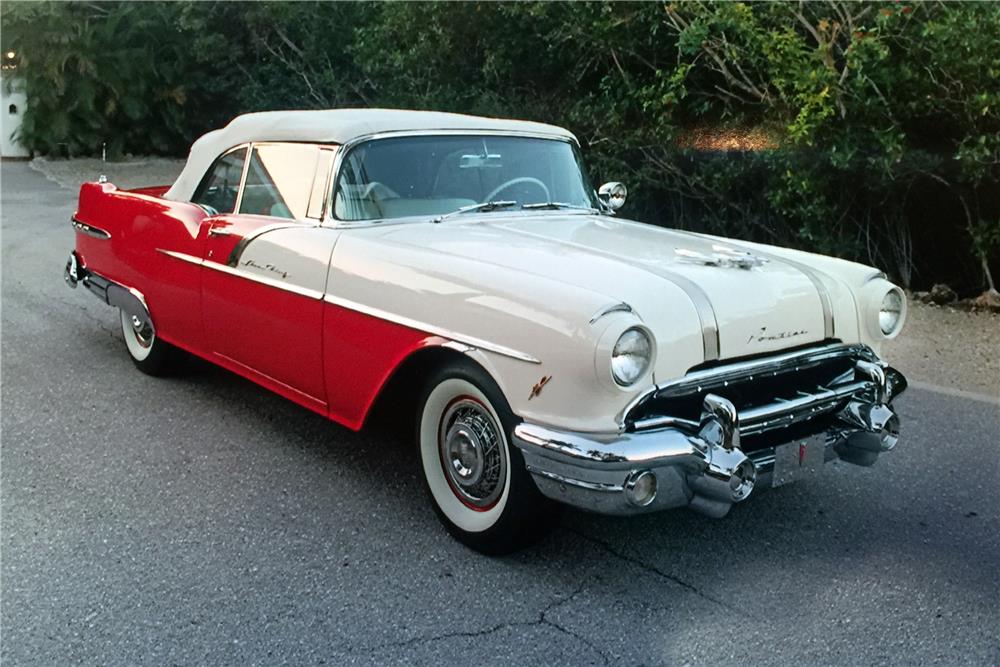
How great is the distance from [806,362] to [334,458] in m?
2.09

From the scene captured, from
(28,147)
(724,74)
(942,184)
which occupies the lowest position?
(28,147)

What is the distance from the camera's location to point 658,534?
141 inches

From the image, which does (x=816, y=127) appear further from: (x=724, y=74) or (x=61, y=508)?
(x=61, y=508)

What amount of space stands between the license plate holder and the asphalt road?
1.06ft

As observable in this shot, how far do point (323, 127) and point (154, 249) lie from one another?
141 cm

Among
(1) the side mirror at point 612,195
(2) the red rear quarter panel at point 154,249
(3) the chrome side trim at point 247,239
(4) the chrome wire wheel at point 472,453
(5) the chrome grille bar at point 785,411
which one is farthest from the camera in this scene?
(1) the side mirror at point 612,195

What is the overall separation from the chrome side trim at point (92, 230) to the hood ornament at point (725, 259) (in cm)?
360

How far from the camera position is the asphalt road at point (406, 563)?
282 centimetres

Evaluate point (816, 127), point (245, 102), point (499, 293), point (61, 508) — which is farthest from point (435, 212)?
point (245, 102)

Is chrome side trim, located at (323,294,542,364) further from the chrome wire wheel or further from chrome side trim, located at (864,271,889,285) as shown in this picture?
chrome side trim, located at (864,271,889,285)

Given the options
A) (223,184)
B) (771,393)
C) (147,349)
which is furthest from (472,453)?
(147,349)

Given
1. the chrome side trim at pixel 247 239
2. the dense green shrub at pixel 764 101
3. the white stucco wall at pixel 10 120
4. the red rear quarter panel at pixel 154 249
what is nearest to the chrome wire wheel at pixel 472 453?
the chrome side trim at pixel 247 239

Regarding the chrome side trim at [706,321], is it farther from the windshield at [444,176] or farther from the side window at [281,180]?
the side window at [281,180]

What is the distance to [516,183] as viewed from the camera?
4.48 meters
